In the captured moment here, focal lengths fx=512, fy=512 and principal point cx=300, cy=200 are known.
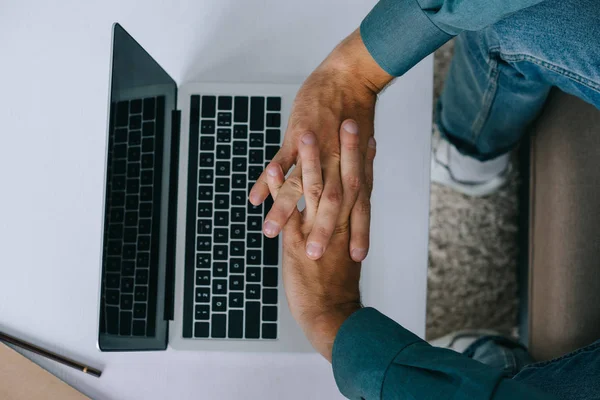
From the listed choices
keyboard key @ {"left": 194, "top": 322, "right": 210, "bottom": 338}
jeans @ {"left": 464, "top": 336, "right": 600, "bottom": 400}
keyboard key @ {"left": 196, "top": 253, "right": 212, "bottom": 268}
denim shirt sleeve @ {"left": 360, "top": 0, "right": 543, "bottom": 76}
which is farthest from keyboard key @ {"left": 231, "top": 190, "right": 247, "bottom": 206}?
jeans @ {"left": 464, "top": 336, "right": 600, "bottom": 400}

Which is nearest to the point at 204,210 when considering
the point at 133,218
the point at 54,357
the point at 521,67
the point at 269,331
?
the point at 133,218

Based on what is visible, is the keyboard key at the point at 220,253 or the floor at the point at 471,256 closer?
the keyboard key at the point at 220,253

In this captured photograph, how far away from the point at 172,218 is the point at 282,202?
0.67 feet

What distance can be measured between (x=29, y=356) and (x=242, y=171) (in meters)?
0.49

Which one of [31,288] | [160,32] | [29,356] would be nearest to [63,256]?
[31,288]

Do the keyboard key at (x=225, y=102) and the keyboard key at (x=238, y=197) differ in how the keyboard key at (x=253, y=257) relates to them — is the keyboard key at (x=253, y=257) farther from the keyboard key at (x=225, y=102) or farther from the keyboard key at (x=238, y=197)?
the keyboard key at (x=225, y=102)

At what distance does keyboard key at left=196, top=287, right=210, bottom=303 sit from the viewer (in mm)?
852

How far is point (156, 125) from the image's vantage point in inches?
32.3

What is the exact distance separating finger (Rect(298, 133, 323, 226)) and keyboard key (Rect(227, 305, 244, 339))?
195 millimetres

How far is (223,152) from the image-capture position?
876 mm

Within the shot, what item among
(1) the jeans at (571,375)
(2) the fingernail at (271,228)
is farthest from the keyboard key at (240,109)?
(1) the jeans at (571,375)

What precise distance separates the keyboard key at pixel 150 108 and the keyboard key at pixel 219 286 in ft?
0.95

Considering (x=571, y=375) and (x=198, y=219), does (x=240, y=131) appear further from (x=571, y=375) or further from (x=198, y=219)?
(x=571, y=375)

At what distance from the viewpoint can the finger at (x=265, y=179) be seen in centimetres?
80
